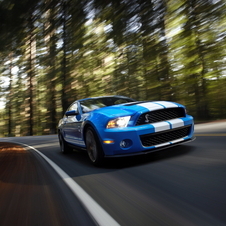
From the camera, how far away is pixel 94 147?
4656 millimetres

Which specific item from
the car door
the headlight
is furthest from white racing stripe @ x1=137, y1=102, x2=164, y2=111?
the car door

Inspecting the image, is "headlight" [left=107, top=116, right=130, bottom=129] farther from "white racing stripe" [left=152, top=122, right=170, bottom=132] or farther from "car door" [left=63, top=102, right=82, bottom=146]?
"car door" [left=63, top=102, right=82, bottom=146]

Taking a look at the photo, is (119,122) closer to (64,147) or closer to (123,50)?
(64,147)

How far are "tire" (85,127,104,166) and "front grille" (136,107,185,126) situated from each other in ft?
2.63

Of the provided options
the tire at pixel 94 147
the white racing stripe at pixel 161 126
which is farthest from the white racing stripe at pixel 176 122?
the tire at pixel 94 147

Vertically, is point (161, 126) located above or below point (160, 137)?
above

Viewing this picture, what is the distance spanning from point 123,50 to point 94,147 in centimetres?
1677

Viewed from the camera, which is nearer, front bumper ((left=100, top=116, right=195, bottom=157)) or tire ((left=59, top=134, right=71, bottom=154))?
front bumper ((left=100, top=116, right=195, bottom=157))

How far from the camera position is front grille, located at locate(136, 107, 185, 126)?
13.8 feet

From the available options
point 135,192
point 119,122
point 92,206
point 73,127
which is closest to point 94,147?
point 119,122

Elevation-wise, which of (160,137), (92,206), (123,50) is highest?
(123,50)

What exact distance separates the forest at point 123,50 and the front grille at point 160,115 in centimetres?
1145

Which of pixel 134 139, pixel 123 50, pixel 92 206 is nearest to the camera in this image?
pixel 92 206

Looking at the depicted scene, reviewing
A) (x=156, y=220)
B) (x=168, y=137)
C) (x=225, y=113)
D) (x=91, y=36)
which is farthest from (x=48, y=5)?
(x=156, y=220)
